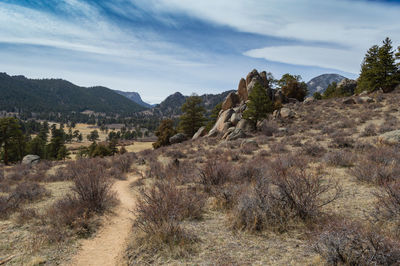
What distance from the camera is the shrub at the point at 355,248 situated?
299cm

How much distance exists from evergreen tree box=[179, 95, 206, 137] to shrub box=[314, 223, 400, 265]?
41.6 meters

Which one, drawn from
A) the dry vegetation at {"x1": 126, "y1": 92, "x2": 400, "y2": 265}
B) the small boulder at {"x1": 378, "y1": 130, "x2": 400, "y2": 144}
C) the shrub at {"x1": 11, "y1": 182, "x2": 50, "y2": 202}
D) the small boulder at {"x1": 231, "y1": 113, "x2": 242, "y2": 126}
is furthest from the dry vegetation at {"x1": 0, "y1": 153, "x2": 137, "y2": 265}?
the small boulder at {"x1": 231, "y1": 113, "x2": 242, "y2": 126}

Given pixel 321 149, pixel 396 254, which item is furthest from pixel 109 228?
pixel 321 149

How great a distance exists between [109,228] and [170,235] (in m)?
2.80

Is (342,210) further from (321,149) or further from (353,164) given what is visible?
(321,149)

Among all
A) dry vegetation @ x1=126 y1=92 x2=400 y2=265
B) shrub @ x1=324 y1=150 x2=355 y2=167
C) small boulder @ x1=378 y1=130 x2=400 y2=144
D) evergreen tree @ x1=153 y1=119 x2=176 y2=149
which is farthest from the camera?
evergreen tree @ x1=153 y1=119 x2=176 y2=149

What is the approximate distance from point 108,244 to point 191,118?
40408 millimetres

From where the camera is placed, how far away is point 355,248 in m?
3.24

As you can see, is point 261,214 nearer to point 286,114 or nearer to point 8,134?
point 286,114

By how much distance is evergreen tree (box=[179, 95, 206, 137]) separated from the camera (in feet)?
148

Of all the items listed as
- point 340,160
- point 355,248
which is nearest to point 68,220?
point 355,248

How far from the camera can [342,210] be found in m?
5.39

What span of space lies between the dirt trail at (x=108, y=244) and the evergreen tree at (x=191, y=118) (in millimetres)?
37508

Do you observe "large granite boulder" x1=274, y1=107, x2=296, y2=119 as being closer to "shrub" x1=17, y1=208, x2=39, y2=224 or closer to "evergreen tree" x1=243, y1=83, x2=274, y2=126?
"evergreen tree" x1=243, y1=83, x2=274, y2=126
